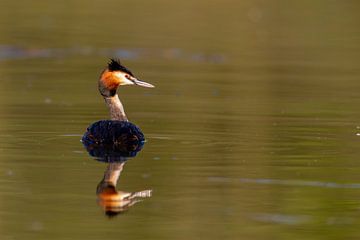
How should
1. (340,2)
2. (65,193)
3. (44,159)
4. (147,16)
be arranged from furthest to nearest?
(340,2), (147,16), (44,159), (65,193)

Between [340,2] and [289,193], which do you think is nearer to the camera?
[289,193]

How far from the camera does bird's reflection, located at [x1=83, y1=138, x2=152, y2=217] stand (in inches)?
414

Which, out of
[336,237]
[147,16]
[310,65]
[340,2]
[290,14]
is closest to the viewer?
[336,237]

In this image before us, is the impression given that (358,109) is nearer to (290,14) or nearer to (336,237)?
(336,237)

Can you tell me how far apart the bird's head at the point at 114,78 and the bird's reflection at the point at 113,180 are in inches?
41.3

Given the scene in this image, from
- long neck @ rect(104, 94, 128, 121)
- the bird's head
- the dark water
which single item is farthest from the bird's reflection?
the bird's head

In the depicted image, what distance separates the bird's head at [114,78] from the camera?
48.1 feet

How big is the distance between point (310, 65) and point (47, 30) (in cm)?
891

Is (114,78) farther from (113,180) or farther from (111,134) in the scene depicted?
(113,180)

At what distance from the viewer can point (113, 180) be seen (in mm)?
11609

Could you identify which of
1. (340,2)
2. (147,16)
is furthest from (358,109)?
(340,2)

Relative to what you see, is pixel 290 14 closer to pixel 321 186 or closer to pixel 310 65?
pixel 310 65

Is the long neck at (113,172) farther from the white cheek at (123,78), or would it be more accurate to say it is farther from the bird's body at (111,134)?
the white cheek at (123,78)

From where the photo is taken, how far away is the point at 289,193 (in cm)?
1109
